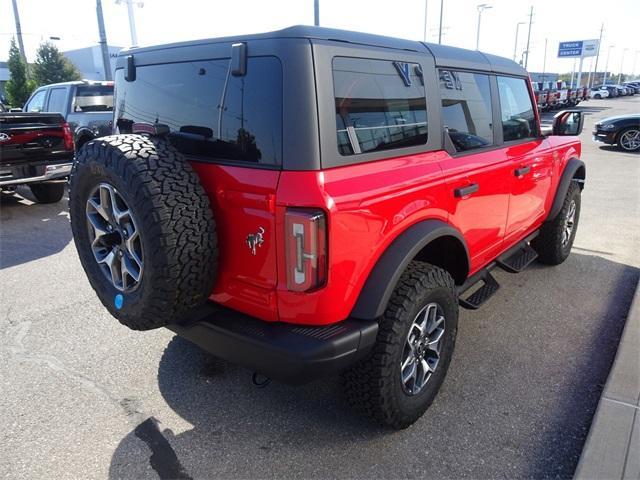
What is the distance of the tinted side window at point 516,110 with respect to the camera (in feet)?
11.9

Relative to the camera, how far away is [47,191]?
7828 mm

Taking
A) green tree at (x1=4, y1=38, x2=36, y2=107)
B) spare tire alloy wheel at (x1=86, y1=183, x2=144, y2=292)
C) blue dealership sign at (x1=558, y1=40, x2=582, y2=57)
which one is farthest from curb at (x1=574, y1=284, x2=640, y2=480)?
blue dealership sign at (x1=558, y1=40, x2=582, y2=57)

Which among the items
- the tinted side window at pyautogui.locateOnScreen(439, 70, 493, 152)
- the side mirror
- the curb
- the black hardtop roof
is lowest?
the curb

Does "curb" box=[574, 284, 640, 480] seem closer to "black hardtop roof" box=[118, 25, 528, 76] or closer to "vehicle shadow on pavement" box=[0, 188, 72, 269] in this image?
"black hardtop roof" box=[118, 25, 528, 76]

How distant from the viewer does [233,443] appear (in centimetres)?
252

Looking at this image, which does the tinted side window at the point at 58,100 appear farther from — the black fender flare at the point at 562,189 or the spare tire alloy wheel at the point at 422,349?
the spare tire alloy wheel at the point at 422,349

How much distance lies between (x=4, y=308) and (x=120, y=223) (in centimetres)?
253

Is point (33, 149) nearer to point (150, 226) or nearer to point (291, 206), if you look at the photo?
point (150, 226)

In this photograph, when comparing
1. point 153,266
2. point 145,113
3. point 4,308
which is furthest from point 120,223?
point 4,308

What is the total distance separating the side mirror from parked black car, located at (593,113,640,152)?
10.9m

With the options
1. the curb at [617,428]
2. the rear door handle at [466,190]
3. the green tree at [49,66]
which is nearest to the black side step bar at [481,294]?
the rear door handle at [466,190]

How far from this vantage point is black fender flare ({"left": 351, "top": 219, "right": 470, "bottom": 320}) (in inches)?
87.8

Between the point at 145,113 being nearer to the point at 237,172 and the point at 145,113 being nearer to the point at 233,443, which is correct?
the point at 237,172

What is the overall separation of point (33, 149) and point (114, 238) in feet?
17.9
